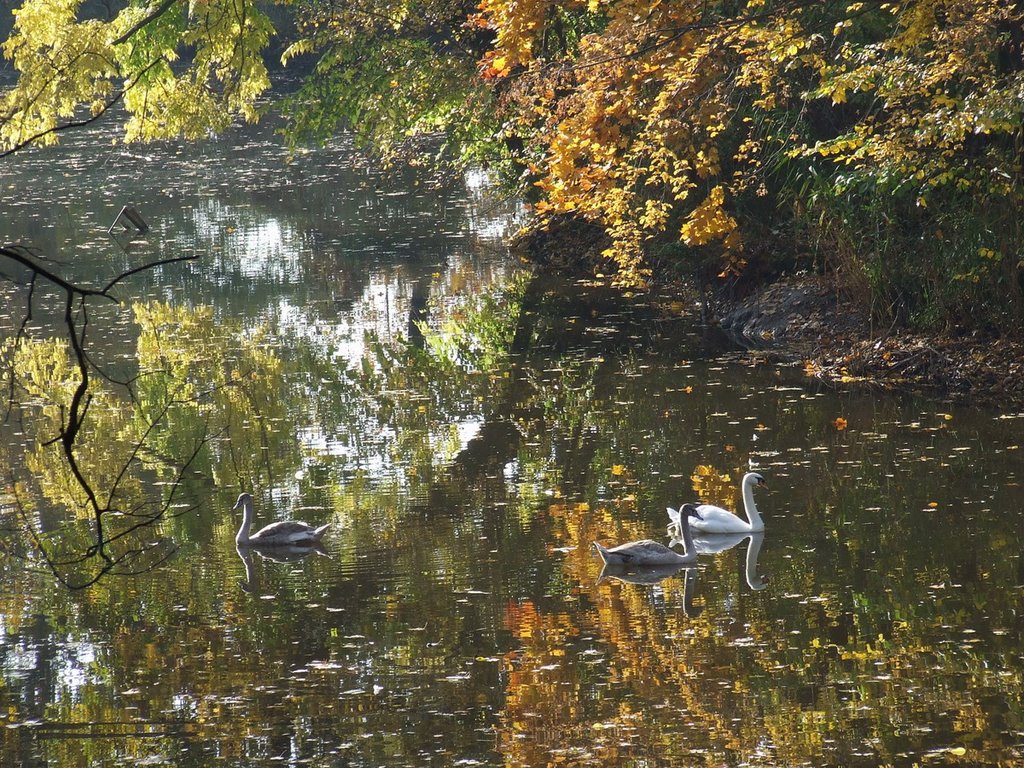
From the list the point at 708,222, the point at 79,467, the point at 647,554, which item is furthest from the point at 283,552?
the point at 708,222

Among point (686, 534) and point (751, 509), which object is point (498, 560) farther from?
point (751, 509)

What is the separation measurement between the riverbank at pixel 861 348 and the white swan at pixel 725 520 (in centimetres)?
374

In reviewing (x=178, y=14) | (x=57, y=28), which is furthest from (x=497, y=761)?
(x=178, y=14)

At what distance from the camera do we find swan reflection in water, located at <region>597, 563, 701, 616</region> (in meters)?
9.44

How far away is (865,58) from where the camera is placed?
1334cm

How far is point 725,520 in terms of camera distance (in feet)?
33.4

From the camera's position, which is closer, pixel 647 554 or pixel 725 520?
pixel 647 554

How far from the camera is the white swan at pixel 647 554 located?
31.7 ft

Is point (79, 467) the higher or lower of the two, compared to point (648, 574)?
higher

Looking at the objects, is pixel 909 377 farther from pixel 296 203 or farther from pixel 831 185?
pixel 296 203

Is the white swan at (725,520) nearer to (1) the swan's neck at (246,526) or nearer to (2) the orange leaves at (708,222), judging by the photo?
(1) the swan's neck at (246,526)

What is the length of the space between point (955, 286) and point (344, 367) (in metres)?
6.80

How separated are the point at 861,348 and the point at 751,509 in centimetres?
528

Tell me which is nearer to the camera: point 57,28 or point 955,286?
point 955,286
